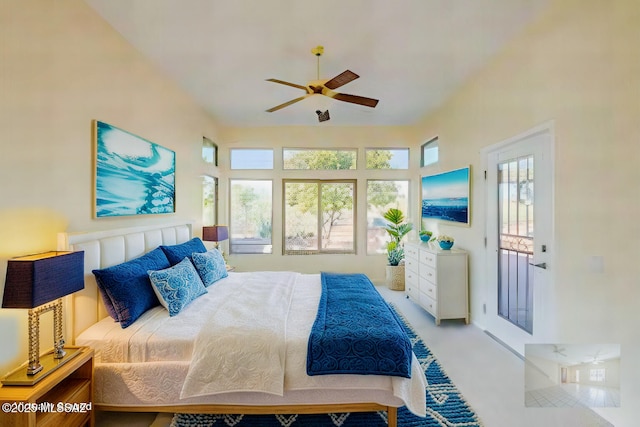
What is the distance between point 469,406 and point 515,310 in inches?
49.3

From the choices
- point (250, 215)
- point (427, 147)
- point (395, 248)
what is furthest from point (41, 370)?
→ point (427, 147)

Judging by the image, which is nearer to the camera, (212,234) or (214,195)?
(212,234)

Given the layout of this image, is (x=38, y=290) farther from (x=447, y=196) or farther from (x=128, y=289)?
(x=447, y=196)

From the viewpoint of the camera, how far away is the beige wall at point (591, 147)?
166 centimetres

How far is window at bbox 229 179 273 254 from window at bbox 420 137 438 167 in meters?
2.83

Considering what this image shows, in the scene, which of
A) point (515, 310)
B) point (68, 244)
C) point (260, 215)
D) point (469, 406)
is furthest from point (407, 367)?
point (260, 215)

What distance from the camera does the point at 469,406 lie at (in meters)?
1.98

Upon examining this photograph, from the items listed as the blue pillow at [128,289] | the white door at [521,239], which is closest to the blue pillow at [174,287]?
the blue pillow at [128,289]

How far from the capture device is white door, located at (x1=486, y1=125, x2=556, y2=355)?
235 cm

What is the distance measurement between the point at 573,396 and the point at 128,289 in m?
3.22

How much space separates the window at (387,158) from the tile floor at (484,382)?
285cm

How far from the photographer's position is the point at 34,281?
1.36 meters

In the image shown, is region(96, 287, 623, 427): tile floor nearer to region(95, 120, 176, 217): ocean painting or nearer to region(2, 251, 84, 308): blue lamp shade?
region(2, 251, 84, 308): blue lamp shade

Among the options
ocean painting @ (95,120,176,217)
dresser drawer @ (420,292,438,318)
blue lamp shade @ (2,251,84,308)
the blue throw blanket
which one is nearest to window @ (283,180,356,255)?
dresser drawer @ (420,292,438,318)
